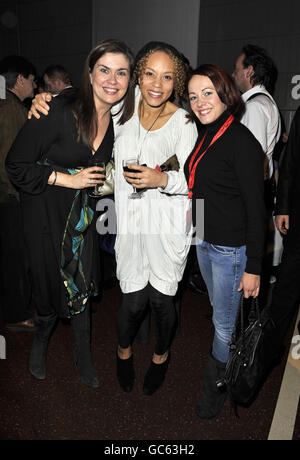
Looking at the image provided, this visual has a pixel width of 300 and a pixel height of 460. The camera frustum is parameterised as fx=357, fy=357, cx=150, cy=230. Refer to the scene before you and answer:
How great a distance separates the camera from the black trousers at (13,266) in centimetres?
281

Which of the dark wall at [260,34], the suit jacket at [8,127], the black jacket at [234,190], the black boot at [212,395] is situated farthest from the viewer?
the dark wall at [260,34]

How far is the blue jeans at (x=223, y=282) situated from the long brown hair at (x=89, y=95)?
872 mm

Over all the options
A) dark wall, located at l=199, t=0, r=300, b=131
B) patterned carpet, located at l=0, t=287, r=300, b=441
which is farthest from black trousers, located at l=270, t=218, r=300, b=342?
dark wall, located at l=199, t=0, r=300, b=131

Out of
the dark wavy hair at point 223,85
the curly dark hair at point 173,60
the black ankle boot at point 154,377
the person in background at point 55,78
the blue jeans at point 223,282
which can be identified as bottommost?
the black ankle boot at point 154,377

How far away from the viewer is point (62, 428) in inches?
80.7

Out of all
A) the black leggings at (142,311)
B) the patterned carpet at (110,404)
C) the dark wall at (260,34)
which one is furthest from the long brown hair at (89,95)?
the dark wall at (260,34)

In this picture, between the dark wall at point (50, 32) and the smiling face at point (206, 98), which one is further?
the dark wall at point (50, 32)

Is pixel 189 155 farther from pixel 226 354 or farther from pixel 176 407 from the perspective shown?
pixel 176 407

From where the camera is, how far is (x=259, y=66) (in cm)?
315

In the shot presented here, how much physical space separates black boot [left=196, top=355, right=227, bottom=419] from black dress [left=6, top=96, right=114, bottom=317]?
0.95 m

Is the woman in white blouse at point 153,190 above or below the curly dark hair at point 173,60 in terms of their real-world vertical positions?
below

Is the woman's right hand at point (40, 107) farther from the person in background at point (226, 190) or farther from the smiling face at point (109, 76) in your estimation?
the person in background at point (226, 190)

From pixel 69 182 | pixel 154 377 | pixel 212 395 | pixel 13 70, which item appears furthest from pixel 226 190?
pixel 13 70

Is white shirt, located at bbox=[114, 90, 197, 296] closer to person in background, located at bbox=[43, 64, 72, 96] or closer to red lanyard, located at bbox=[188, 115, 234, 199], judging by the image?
red lanyard, located at bbox=[188, 115, 234, 199]
